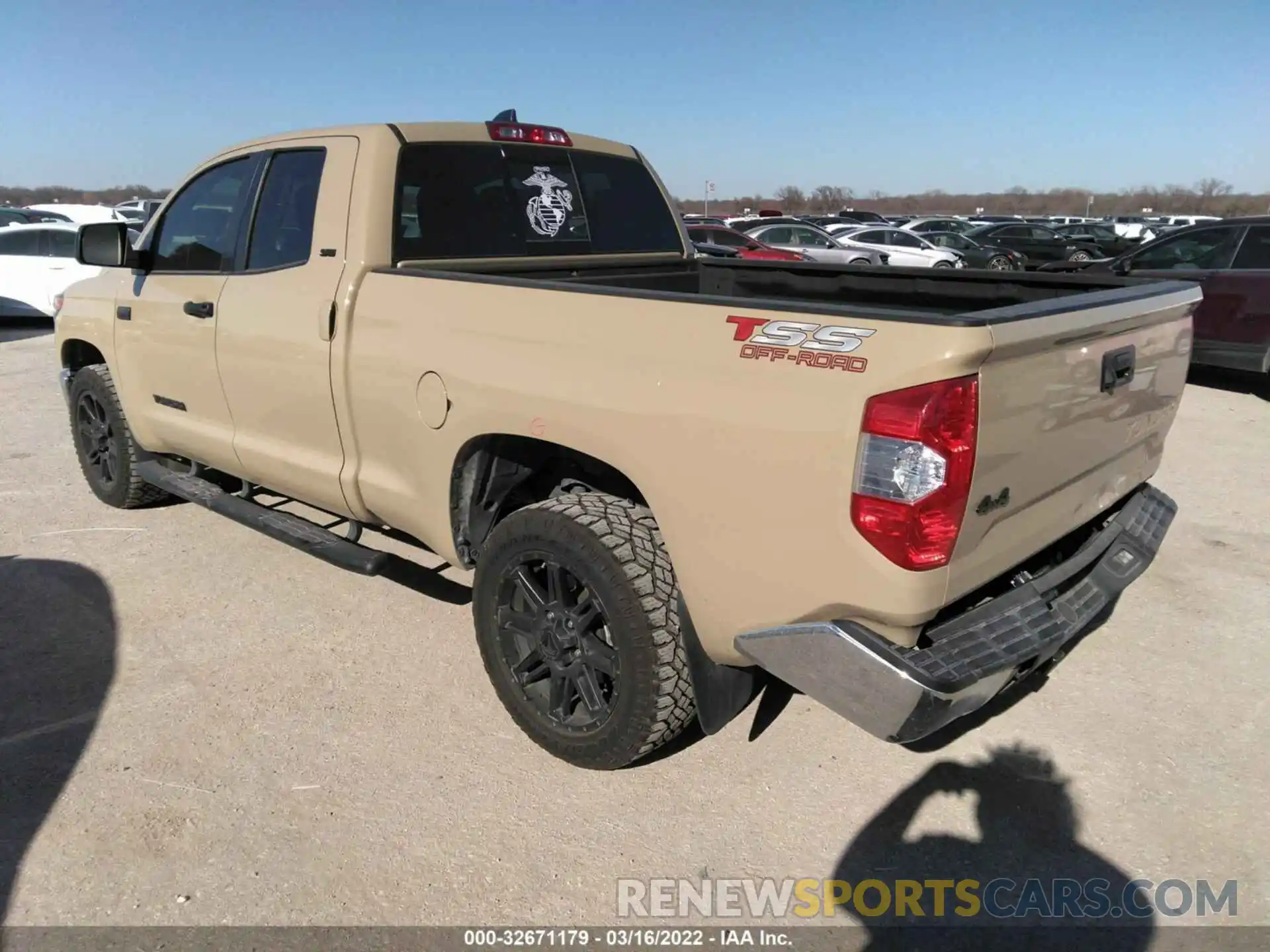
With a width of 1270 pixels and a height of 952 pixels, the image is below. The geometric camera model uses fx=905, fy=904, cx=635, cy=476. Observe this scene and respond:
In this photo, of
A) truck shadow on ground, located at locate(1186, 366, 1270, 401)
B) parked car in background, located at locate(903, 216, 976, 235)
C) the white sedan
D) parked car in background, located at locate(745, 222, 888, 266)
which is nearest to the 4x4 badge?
truck shadow on ground, located at locate(1186, 366, 1270, 401)

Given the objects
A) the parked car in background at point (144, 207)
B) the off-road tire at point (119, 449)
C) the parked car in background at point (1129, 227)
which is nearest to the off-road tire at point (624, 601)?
the off-road tire at point (119, 449)

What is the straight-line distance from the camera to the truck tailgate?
2.17m

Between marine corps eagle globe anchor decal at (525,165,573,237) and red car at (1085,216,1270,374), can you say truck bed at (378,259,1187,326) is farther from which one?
red car at (1085,216,1270,374)

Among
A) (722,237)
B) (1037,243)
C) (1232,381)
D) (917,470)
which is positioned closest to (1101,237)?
(1037,243)

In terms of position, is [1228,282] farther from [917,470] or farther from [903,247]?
[903,247]

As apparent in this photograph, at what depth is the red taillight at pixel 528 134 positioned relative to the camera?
3967mm

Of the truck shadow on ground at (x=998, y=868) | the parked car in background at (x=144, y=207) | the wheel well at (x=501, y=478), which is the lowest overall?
the truck shadow on ground at (x=998, y=868)

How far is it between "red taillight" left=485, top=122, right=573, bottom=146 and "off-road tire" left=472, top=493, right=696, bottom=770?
188 cm

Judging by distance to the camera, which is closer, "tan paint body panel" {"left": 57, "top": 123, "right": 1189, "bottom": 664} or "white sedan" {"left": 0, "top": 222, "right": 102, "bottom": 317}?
"tan paint body panel" {"left": 57, "top": 123, "right": 1189, "bottom": 664}

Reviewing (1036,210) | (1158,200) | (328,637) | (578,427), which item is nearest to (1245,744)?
(578,427)

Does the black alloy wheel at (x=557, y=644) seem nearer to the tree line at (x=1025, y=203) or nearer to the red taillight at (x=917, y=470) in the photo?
the red taillight at (x=917, y=470)

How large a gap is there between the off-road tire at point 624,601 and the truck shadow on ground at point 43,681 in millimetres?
1617

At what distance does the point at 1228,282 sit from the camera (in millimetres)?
8797

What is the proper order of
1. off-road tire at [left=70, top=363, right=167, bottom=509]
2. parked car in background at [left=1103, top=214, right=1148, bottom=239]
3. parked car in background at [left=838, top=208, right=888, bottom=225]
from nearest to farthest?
off-road tire at [left=70, top=363, right=167, bottom=509] < parked car in background at [left=1103, top=214, right=1148, bottom=239] < parked car in background at [left=838, top=208, right=888, bottom=225]
